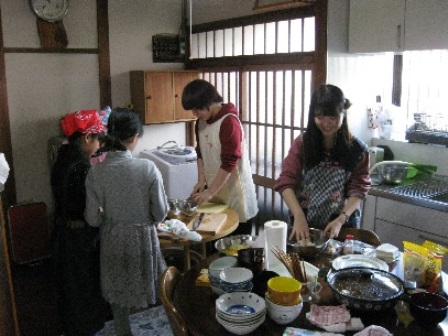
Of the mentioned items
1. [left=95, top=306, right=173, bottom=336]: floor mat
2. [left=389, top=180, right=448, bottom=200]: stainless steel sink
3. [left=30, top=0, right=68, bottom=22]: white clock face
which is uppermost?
[left=30, top=0, right=68, bottom=22]: white clock face

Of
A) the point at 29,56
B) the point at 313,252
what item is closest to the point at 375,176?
the point at 313,252

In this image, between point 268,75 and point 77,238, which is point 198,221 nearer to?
point 77,238

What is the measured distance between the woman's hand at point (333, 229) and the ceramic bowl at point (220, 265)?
50cm

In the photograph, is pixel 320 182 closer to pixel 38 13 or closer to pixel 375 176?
pixel 375 176

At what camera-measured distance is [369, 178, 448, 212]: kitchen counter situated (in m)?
2.77

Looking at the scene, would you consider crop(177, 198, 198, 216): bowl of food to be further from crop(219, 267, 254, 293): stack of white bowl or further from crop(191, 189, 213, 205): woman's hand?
crop(219, 267, 254, 293): stack of white bowl

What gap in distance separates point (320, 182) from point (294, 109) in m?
1.49

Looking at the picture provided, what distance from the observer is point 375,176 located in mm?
3348

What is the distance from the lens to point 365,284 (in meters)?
1.62

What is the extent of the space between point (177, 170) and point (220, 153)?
1333 millimetres

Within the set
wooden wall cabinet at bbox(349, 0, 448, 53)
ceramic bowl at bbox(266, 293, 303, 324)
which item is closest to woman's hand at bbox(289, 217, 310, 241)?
ceramic bowl at bbox(266, 293, 303, 324)

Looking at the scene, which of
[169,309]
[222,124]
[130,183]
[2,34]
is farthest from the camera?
[2,34]

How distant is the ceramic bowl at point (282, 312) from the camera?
1.46 meters

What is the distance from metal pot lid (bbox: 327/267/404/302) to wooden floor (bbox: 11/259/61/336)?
6.87ft
